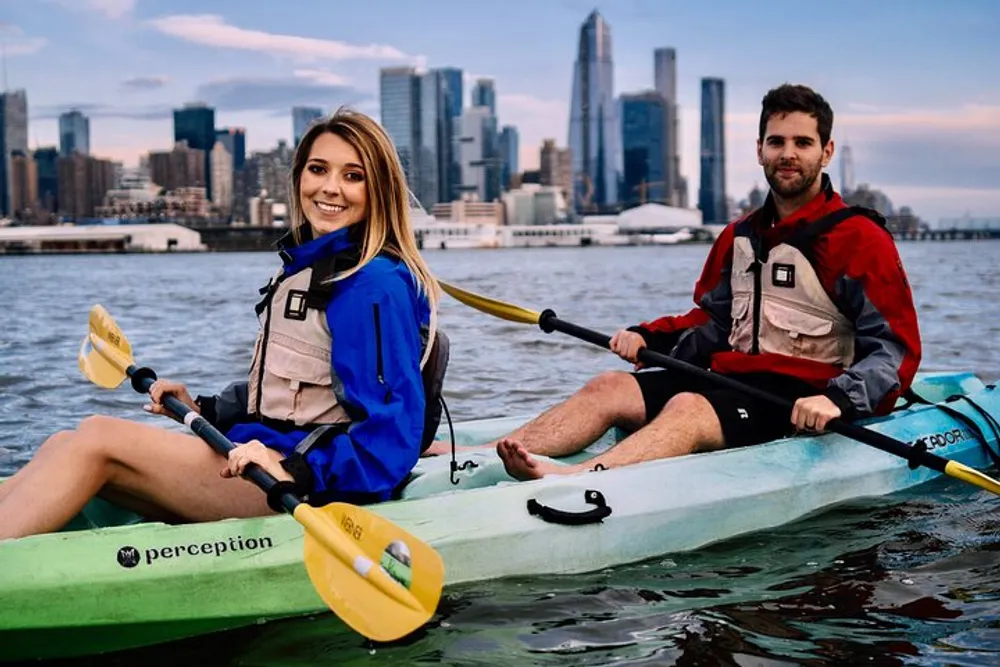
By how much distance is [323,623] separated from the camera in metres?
3.78

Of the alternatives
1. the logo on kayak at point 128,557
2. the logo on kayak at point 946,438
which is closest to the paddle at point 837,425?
the logo on kayak at point 946,438

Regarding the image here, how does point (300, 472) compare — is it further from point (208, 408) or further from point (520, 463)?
point (520, 463)

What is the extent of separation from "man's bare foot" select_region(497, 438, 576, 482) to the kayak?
0.08m

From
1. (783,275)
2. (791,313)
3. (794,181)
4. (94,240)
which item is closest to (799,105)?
(794,181)

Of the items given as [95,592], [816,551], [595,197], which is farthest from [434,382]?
[595,197]

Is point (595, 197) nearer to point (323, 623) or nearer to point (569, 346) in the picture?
point (569, 346)

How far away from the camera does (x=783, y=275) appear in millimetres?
5043

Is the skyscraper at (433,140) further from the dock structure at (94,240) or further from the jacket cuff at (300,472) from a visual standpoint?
the jacket cuff at (300,472)

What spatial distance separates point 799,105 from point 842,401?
121 centimetres

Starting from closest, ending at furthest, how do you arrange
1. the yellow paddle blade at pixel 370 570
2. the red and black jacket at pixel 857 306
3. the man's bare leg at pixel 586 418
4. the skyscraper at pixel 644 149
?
the yellow paddle blade at pixel 370 570, the red and black jacket at pixel 857 306, the man's bare leg at pixel 586 418, the skyscraper at pixel 644 149

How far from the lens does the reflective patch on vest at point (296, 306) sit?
11.9ft

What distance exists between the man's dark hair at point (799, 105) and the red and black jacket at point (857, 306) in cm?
24

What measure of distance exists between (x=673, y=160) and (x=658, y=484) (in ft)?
519

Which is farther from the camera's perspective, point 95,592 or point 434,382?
point 434,382
